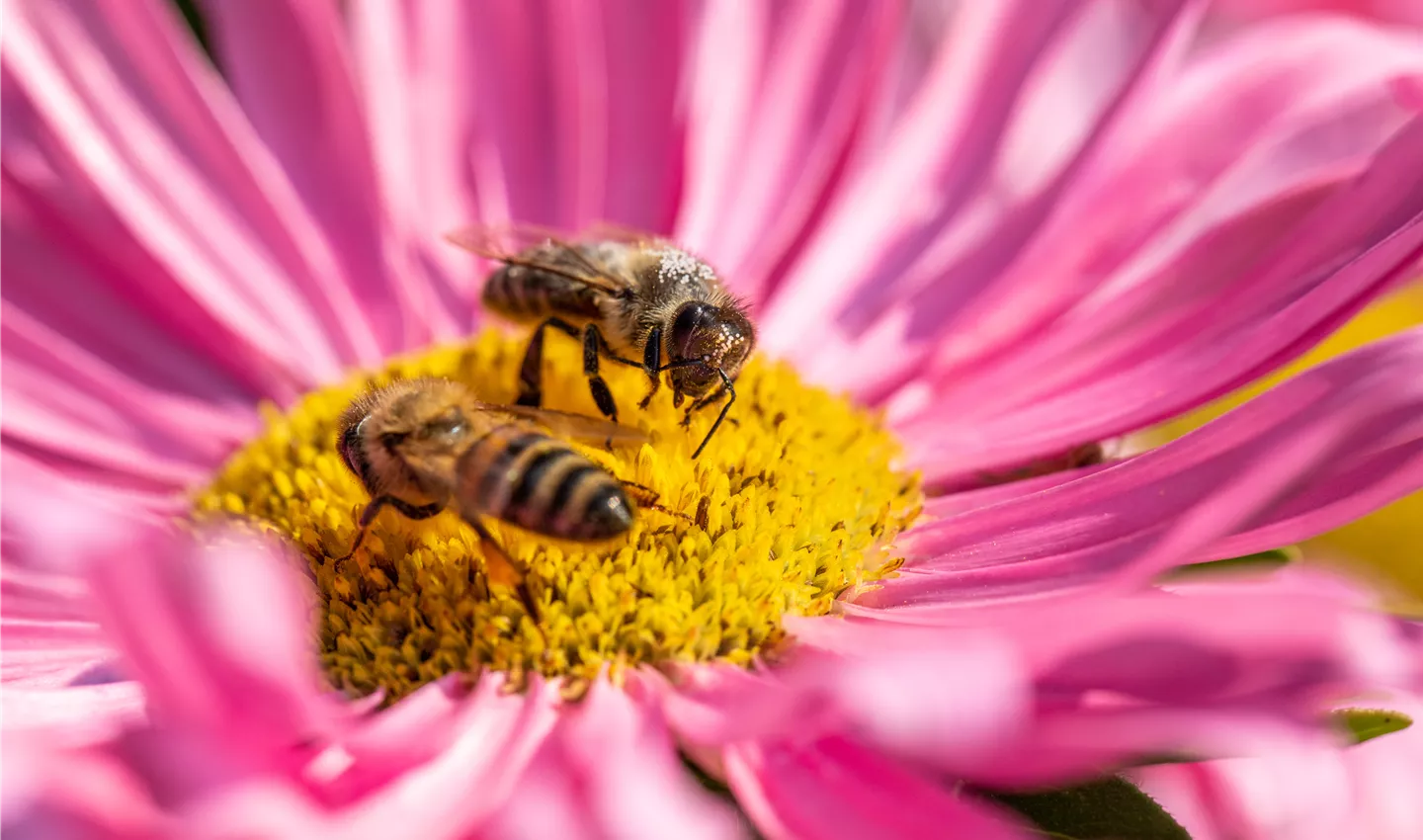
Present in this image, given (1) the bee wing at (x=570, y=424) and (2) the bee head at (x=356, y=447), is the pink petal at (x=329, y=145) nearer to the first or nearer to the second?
(2) the bee head at (x=356, y=447)

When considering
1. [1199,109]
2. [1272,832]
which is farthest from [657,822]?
[1199,109]

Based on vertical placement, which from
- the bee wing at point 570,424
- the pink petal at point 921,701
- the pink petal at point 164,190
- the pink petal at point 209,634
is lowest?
the pink petal at point 209,634

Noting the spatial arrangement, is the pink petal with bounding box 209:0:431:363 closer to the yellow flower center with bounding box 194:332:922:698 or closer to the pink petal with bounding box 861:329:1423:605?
the yellow flower center with bounding box 194:332:922:698

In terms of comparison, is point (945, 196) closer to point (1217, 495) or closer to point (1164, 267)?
point (1164, 267)

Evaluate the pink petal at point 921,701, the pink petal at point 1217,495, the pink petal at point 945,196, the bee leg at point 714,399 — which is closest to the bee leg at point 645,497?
the bee leg at point 714,399

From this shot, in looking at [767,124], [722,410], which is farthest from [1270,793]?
[767,124]

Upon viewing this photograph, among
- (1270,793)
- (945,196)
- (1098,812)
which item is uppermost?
(945,196)
